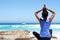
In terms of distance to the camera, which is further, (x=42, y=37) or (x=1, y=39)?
(x=1, y=39)

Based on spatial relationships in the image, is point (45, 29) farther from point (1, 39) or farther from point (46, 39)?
point (1, 39)

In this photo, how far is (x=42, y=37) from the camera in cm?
817

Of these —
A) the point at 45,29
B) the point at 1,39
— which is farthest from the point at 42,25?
the point at 1,39

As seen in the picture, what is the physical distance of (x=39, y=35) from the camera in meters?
8.28

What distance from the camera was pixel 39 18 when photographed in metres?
8.25

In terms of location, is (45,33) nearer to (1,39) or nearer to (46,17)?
(46,17)

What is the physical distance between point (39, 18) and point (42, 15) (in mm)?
137

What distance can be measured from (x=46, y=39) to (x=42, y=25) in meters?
0.42

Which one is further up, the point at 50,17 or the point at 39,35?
the point at 50,17

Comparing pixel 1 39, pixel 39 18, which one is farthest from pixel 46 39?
pixel 1 39

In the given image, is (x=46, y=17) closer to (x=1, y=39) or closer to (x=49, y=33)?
(x=49, y=33)

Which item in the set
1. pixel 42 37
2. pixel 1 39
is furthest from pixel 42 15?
pixel 1 39

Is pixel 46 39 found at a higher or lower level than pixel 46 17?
lower

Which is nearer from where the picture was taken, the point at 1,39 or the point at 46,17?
the point at 46,17
